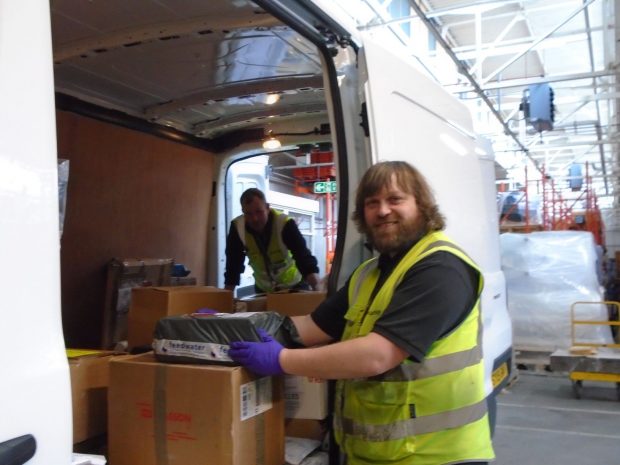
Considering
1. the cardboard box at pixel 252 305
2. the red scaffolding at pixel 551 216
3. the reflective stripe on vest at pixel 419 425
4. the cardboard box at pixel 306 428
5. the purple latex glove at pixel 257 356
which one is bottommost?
the cardboard box at pixel 306 428

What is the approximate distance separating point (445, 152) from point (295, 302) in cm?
96

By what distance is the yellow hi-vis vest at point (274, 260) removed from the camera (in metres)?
4.41

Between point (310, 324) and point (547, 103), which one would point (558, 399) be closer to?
point (547, 103)

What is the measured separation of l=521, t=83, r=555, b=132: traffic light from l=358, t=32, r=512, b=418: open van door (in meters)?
6.75

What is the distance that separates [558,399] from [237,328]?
6274 millimetres

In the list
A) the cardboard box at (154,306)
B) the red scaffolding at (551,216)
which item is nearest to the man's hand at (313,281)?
the cardboard box at (154,306)

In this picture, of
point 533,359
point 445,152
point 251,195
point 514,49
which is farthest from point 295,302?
point 514,49

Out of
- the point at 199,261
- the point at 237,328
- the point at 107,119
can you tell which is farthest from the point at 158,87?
the point at 237,328

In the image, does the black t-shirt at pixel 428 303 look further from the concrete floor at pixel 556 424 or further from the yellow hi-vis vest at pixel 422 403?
the concrete floor at pixel 556 424

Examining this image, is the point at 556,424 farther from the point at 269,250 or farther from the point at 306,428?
the point at 306,428

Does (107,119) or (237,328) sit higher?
(107,119)

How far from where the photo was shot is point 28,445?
1.00m

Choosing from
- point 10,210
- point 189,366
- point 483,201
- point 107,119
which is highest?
point 107,119

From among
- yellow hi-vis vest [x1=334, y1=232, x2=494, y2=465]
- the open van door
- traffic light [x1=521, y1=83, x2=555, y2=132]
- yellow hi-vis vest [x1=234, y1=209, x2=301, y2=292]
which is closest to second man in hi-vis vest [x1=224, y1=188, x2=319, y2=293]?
yellow hi-vis vest [x1=234, y1=209, x2=301, y2=292]
